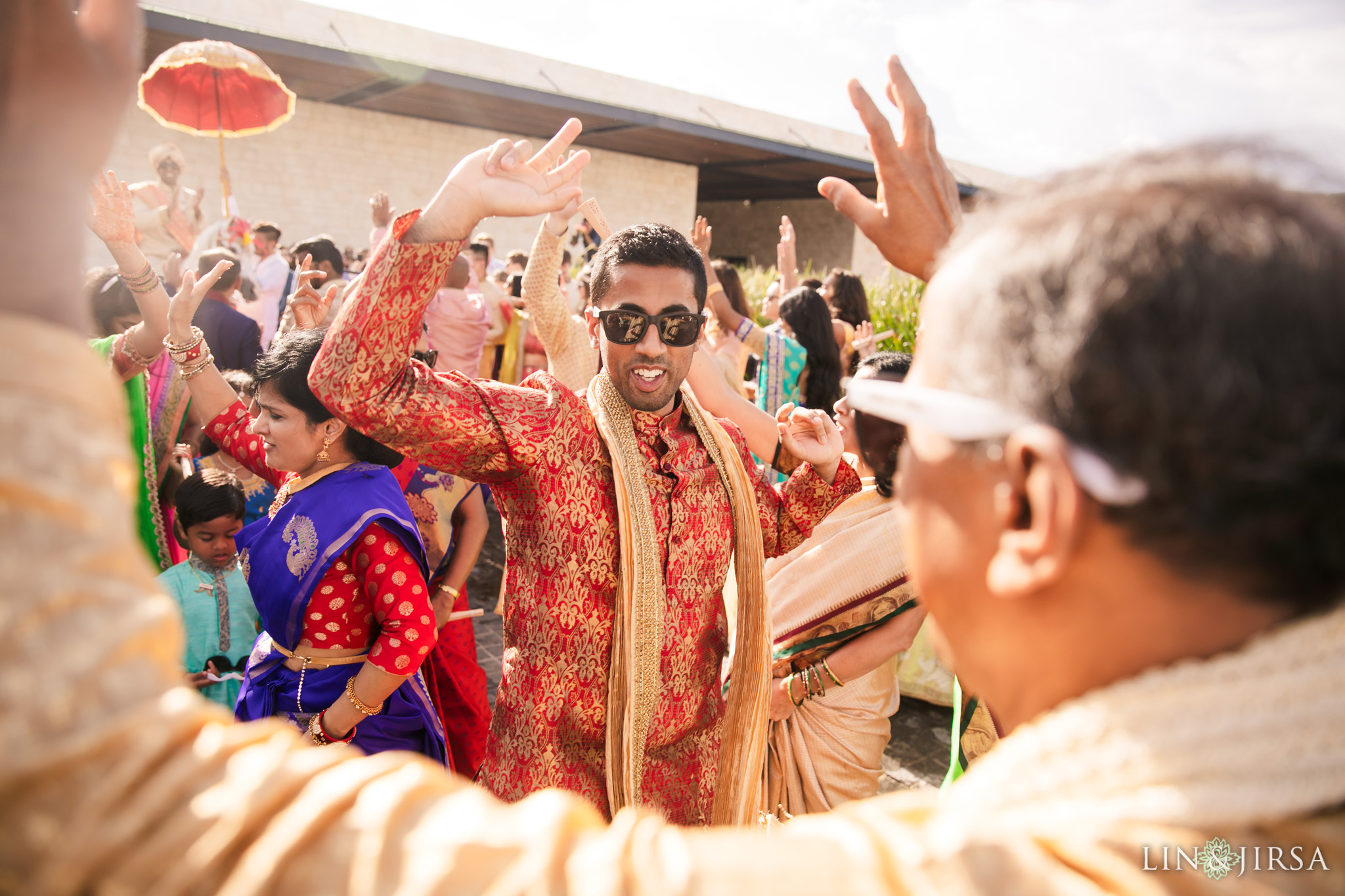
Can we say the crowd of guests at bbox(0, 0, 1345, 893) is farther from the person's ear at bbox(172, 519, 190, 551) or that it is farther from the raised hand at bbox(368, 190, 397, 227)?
the raised hand at bbox(368, 190, 397, 227)

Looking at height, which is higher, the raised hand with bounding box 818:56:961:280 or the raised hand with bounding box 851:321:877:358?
the raised hand with bounding box 818:56:961:280

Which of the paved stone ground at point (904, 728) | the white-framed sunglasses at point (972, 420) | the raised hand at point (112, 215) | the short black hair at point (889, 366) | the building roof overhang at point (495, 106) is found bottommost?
the paved stone ground at point (904, 728)

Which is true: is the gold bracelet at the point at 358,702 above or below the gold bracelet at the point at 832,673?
above

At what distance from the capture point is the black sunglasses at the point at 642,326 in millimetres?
2115

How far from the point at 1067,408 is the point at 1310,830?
369 mm

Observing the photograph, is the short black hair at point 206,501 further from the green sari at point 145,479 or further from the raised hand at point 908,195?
the raised hand at point 908,195

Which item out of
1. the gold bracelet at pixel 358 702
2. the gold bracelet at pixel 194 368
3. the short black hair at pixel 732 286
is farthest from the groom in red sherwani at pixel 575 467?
the short black hair at pixel 732 286

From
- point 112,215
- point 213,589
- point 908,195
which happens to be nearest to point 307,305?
point 112,215

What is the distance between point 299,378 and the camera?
91.0 inches

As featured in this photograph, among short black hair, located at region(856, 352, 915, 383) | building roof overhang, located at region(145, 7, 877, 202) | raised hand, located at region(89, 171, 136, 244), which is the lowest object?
short black hair, located at region(856, 352, 915, 383)

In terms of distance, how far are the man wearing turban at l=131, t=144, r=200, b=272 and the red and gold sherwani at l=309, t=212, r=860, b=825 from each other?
471 centimetres

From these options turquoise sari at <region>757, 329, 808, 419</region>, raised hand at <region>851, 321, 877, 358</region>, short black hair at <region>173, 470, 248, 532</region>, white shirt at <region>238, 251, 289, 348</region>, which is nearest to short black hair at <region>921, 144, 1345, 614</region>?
short black hair at <region>173, 470, 248, 532</region>

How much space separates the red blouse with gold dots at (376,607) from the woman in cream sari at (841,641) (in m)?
1.14

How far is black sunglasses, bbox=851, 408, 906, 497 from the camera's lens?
2461 millimetres
